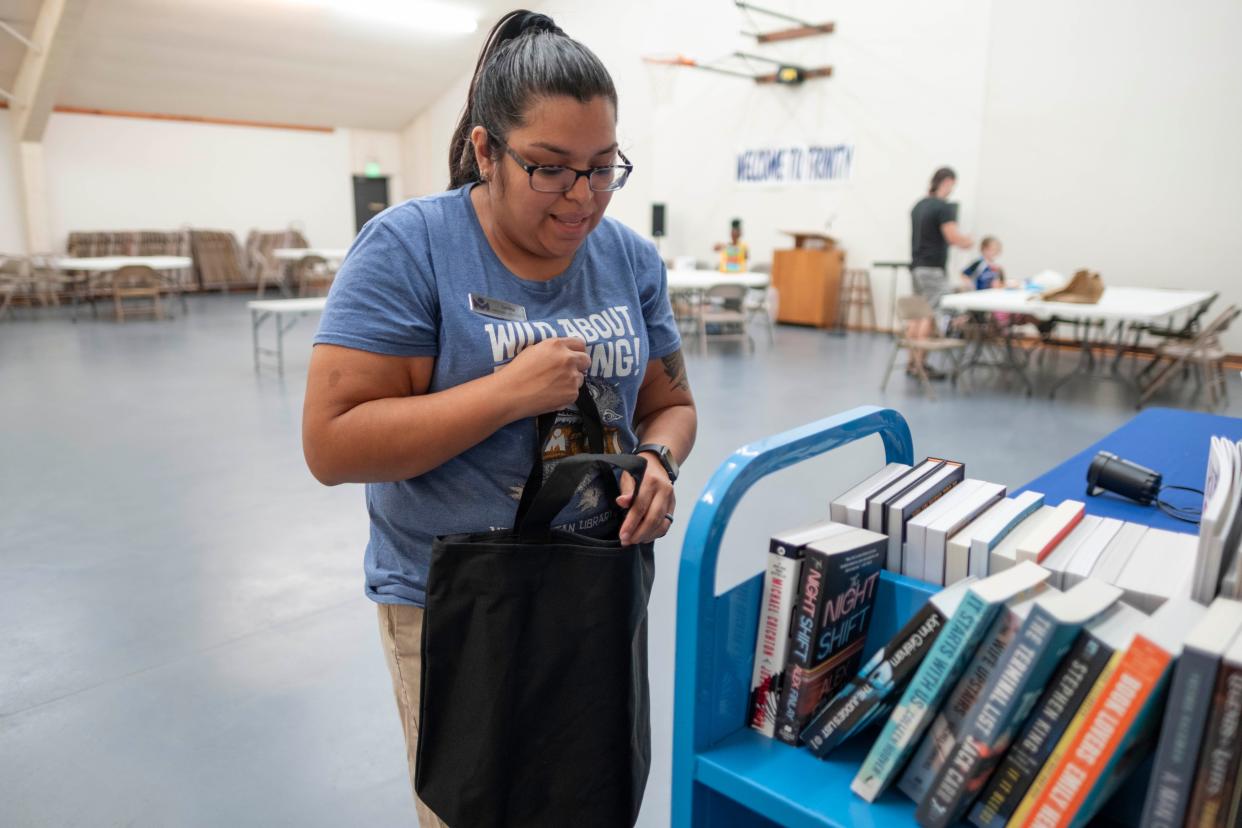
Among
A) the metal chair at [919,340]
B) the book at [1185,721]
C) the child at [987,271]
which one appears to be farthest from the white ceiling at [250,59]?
the book at [1185,721]

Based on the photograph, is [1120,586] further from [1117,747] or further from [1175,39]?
[1175,39]

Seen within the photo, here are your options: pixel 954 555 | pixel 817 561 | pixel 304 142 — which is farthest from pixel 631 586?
pixel 304 142

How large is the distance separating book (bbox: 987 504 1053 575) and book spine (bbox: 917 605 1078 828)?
20 centimetres

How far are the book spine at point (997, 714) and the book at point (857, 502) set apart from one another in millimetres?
293

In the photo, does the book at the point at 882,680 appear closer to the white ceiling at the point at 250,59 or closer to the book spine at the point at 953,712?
the book spine at the point at 953,712

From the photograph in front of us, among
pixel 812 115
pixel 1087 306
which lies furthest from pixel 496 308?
pixel 812 115

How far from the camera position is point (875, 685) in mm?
897

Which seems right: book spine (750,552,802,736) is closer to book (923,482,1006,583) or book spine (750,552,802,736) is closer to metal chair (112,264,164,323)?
book (923,482,1006,583)

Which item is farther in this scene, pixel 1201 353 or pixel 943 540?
pixel 1201 353

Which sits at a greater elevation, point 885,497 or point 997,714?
point 885,497

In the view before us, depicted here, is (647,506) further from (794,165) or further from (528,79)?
(794,165)

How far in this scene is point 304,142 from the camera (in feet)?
48.6

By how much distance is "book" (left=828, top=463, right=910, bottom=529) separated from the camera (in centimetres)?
105

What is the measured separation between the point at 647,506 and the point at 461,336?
0.33 m
